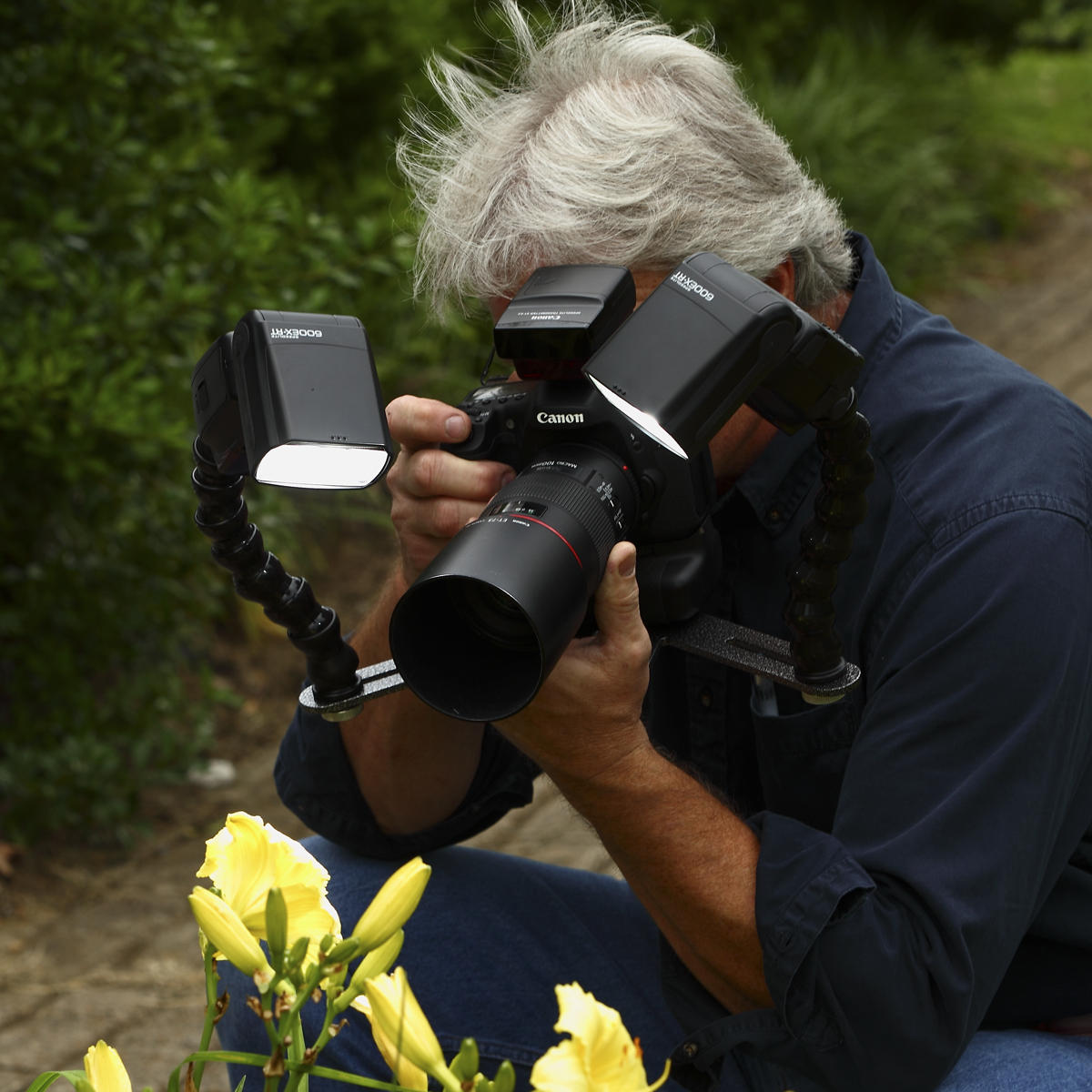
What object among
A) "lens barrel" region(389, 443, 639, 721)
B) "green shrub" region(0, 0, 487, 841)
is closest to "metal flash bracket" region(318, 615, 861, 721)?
"lens barrel" region(389, 443, 639, 721)

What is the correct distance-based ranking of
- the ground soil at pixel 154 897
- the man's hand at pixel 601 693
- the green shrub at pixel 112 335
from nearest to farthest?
the man's hand at pixel 601 693, the ground soil at pixel 154 897, the green shrub at pixel 112 335

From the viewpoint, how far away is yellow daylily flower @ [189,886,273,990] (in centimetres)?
68

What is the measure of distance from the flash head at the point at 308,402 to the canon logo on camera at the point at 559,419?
38cm

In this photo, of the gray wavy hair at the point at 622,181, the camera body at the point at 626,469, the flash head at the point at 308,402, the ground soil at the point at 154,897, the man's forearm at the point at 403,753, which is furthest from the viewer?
the ground soil at the point at 154,897

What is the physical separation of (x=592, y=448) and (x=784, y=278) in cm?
36

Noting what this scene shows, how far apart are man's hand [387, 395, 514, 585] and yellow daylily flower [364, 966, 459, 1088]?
0.72 meters

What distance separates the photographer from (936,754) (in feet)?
4.19

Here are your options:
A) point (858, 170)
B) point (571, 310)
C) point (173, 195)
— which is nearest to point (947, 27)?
point (858, 170)

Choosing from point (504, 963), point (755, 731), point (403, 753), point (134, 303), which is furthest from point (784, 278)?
point (134, 303)

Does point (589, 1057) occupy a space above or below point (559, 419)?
above

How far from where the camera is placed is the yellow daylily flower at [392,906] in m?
0.69

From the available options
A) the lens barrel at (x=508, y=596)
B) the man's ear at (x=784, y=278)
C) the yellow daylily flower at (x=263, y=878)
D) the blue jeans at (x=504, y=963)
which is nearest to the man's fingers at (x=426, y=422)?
the lens barrel at (x=508, y=596)

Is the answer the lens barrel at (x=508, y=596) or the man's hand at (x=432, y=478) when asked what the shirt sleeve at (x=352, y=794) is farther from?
the lens barrel at (x=508, y=596)

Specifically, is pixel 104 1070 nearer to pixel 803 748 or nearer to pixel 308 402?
pixel 308 402
